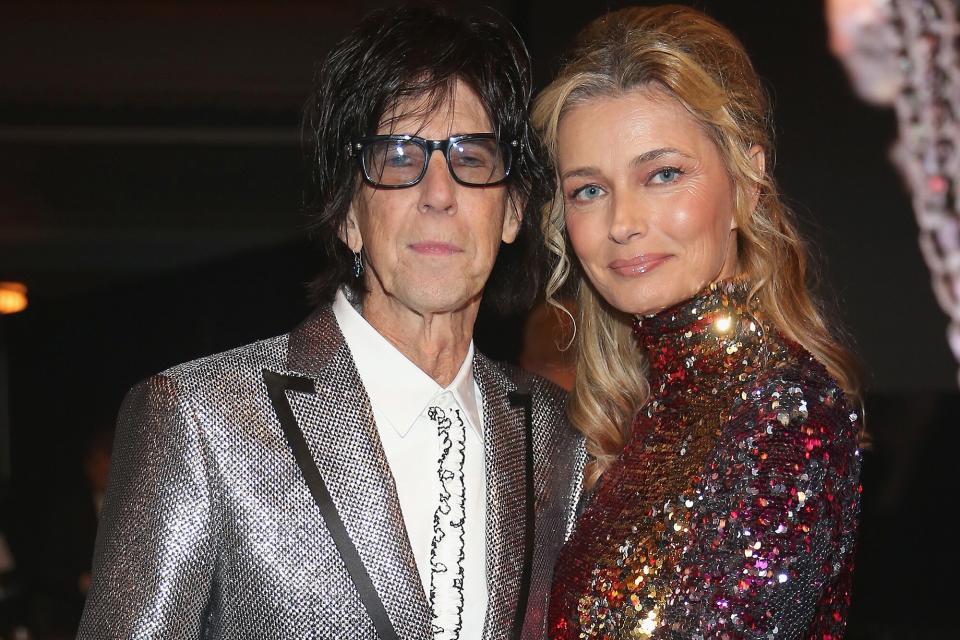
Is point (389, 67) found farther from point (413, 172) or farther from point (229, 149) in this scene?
point (229, 149)

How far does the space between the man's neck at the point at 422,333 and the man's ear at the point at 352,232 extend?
11cm

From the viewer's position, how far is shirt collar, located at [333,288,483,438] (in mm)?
1912

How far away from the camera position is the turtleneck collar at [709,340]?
1.87 m

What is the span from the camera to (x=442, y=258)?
1926 mm

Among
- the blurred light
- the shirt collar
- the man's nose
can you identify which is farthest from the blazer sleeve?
the blurred light

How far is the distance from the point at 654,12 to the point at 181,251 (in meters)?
2.41

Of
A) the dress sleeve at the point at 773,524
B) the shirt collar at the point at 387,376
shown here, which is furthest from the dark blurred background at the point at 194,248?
the dress sleeve at the point at 773,524

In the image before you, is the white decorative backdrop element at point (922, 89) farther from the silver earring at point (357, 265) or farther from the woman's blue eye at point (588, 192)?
the silver earring at point (357, 265)

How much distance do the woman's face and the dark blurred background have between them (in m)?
2.05

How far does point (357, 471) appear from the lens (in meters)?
1.77

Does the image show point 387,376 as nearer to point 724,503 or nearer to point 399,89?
point 399,89

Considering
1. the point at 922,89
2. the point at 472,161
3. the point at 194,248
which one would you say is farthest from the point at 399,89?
the point at 922,89

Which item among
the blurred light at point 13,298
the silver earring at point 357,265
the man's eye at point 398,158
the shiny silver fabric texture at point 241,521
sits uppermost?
the blurred light at point 13,298

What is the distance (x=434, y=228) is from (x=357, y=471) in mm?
454
